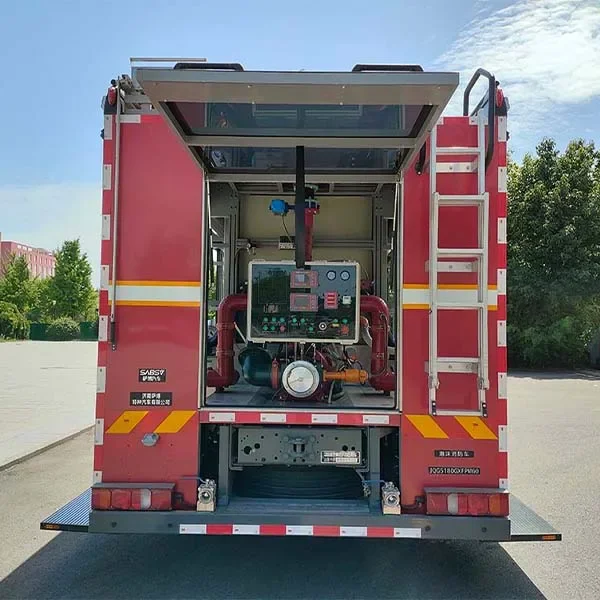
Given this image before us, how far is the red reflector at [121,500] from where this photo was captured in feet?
12.1

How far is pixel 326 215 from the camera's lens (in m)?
5.94

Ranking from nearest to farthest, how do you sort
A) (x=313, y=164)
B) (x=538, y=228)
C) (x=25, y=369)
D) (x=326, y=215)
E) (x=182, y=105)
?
(x=182, y=105) → (x=313, y=164) → (x=326, y=215) → (x=25, y=369) → (x=538, y=228)

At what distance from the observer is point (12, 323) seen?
162 feet

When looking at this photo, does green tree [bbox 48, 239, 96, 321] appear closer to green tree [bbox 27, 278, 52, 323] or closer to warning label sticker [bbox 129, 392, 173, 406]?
green tree [bbox 27, 278, 52, 323]

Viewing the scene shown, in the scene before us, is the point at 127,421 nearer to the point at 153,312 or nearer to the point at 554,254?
the point at 153,312

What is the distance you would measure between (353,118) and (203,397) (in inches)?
75.8

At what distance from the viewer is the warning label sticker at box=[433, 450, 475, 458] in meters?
3.72

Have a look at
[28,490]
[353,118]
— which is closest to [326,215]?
[353,118]

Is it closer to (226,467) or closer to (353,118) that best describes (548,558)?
(226,467)

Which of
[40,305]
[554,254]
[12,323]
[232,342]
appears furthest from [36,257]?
[232,342]

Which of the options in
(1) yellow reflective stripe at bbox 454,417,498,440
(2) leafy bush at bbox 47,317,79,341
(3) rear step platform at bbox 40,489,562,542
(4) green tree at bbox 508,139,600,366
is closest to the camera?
(3) rear step platform at bbox 40,489,562,542

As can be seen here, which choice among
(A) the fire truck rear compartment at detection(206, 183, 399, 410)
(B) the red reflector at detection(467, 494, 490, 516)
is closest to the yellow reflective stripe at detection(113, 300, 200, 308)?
(A) the fire truck rear compartment at detection(206, 183, 399, 410)

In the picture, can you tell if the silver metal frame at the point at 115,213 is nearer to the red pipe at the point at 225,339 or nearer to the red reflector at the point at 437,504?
the red pipe at the point at 225,339

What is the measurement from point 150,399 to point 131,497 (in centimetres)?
59
